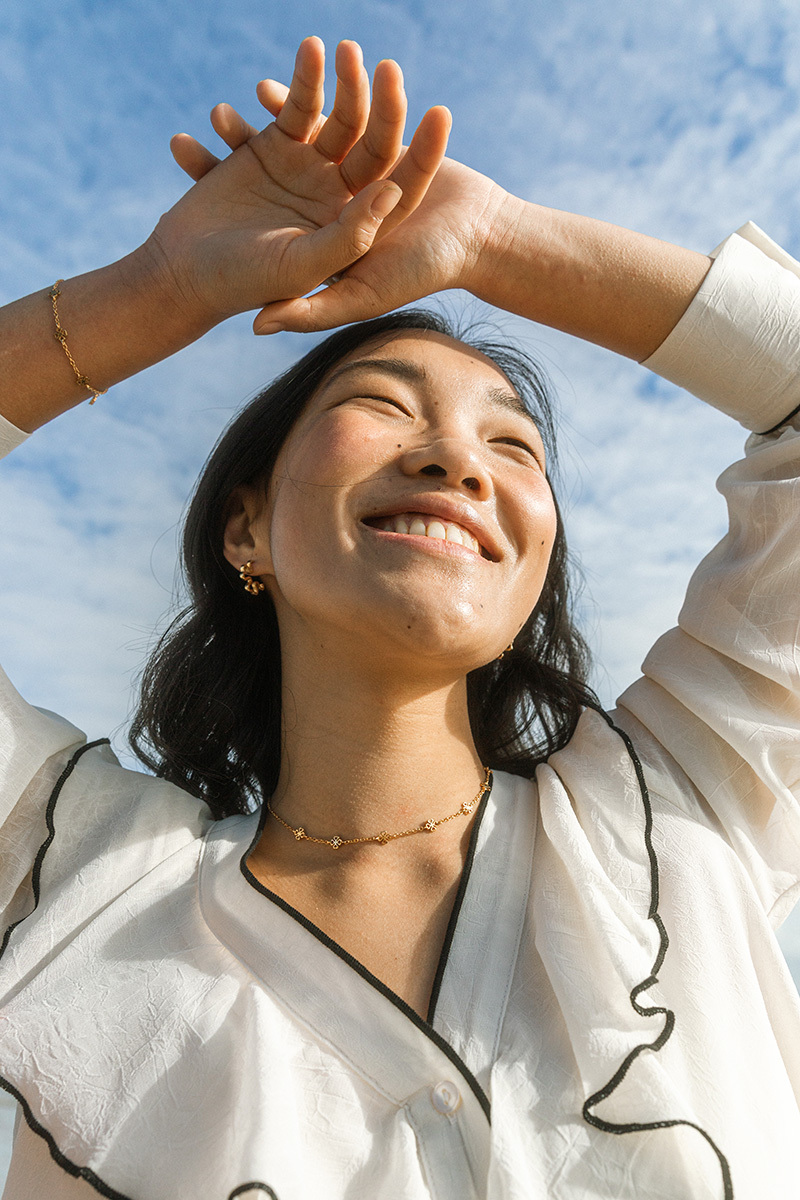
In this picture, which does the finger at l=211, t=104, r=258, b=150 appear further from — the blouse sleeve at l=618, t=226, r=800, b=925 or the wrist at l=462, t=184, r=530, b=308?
the blouse sleeve at l=618, t=226, r=800, b=925

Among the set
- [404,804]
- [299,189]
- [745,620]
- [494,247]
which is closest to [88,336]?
[299,189]

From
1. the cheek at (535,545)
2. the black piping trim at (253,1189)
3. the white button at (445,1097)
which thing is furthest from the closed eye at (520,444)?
the black piping trim at (253,1189)

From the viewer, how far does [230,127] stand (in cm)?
226

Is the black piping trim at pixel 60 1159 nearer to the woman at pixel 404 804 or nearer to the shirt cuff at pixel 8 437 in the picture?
the woman at pixel 404 804

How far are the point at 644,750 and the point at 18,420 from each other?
1627 millimetres

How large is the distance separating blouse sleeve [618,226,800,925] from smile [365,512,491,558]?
57 cm

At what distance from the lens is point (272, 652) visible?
2746mm

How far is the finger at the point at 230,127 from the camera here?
2.24 meters

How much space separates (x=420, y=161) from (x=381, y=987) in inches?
67.4

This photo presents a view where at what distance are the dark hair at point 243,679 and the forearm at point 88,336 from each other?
17.1 inches

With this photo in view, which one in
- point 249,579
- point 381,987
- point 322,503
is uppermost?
point 322,503

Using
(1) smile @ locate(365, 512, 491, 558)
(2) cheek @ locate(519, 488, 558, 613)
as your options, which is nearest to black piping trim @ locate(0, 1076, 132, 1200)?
(1) smile @ locate(365, 512, 491, 558)

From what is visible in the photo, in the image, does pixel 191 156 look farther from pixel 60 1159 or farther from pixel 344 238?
pixel 60 1159

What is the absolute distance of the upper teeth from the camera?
6.55ft
